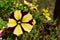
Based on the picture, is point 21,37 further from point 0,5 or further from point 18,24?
point 0,5

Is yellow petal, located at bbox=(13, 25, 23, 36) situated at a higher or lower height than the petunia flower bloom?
lower

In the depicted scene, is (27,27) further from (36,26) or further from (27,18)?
(36,26)

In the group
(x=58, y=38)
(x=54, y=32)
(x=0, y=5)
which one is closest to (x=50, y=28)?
(x=54, y=32)

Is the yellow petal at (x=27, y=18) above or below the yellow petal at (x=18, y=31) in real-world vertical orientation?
above

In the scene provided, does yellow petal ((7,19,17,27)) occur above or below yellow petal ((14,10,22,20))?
below

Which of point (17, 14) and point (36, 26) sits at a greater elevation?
point (17, 14)

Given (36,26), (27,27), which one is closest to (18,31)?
(27,27)

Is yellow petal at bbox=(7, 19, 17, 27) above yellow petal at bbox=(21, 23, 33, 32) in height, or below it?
above

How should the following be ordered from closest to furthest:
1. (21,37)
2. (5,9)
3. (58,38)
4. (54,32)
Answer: (5,9) < (21,37) < (54,32) < (58,38)
